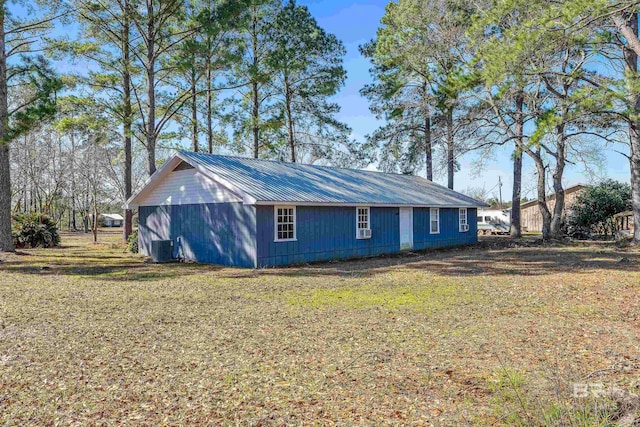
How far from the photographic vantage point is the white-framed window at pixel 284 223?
46.6 feet

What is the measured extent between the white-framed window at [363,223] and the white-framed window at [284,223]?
3281mm

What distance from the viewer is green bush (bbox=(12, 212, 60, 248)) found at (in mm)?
21656

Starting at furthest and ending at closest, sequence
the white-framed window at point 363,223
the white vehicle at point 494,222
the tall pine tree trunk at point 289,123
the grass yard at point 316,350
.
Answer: the white vehicle at point 494,222, the tall pine tree trunk at point 289,123, the white-framed window at point 363,223, the grass yard at point 316,350

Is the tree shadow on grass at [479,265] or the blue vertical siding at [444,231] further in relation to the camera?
the blue vertical siding at [444,231]

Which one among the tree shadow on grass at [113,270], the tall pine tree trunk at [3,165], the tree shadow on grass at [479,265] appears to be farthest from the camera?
the tall pine tree trunk at [3,165]

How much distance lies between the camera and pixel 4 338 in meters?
6.10

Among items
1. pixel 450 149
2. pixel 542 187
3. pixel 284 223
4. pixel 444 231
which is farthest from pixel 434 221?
pixel 284 223

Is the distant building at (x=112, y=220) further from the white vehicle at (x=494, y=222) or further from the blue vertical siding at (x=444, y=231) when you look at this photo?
the blue vertical siding at (x=444, y=231)

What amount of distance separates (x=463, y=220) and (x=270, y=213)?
13181 mm

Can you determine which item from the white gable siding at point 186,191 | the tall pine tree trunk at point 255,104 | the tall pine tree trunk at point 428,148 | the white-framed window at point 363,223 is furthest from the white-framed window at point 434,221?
the white gable siding at point 186,191

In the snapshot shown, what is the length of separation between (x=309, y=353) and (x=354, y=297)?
3.65 meters

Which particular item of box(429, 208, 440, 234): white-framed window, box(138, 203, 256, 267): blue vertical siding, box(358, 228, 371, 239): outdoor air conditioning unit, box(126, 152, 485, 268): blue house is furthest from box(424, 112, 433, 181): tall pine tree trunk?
box(138, 203, 256, 267): blue vertical siding

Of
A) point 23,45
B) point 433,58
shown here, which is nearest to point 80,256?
point 23,45

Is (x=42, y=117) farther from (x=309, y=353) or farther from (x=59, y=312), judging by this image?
(x=309, y=353)
